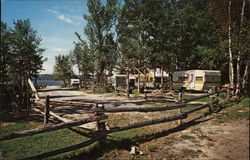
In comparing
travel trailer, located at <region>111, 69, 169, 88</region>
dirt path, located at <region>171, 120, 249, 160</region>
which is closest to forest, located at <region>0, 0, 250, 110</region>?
travel trailer, located at <region>111, 69, 169, 88</region>

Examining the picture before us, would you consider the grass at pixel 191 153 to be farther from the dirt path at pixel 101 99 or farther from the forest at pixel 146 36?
the forest at pixel 146 36

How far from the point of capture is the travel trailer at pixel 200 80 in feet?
75.7

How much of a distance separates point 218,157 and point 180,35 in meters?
29.0

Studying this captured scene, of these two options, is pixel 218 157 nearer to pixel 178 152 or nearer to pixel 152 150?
pixel 178 152

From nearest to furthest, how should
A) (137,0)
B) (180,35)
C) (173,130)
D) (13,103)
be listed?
1. (173,130)
2. (13,103)
3. (137,0)
4. (180,35)

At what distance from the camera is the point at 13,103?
12141 millimetres

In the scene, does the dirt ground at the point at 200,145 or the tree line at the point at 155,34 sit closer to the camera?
the dirt ground at the point at 200,145

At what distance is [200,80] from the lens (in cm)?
2362

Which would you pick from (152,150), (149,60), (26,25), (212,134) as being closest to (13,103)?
(152,150)

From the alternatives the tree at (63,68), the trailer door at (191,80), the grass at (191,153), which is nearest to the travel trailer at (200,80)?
the trailer door at (191,80)

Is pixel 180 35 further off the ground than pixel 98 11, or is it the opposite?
pixel 98 11

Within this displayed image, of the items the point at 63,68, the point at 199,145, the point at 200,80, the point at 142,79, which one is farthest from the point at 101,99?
the point at 63,68

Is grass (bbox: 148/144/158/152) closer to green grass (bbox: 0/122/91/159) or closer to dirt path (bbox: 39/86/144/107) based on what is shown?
green grass (bbox: 0/122/91/159)

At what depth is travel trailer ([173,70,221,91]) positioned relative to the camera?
23.1m
